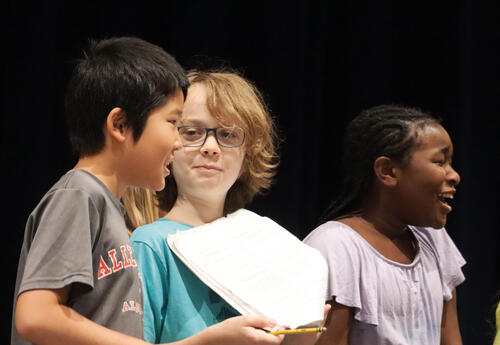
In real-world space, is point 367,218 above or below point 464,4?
below

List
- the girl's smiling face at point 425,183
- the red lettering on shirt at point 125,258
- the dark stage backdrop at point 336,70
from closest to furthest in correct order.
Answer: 1. the red lettering on shirt at point 125,258
2. the girl's smiling face at point 425,183
3. the dark stage backdrop at point 336,70

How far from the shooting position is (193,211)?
1.43m

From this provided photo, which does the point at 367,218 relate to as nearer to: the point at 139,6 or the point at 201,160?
the point at 201,160

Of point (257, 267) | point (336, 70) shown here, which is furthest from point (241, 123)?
point (336, 70)

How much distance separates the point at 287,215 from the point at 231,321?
3.66 ft

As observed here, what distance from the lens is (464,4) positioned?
227cm

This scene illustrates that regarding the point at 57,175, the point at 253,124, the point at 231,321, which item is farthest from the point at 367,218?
the point at 57,175

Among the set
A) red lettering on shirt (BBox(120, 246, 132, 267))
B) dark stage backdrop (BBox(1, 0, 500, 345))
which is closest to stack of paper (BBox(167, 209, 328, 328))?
red lettering on shirt (BBox(120, 246, 132, 267))

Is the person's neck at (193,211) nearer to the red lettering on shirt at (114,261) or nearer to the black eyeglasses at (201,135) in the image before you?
the black eyeglasses at (201,135)

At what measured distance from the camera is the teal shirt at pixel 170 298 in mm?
1256

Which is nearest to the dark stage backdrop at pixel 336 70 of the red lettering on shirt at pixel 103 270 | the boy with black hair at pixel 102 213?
the boy with black hair at pixel 102 213

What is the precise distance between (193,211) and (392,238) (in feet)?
1.59

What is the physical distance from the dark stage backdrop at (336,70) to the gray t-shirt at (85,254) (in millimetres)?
969

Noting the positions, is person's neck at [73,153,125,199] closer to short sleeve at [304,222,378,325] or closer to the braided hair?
short sleeve at [304,222,378,325]
